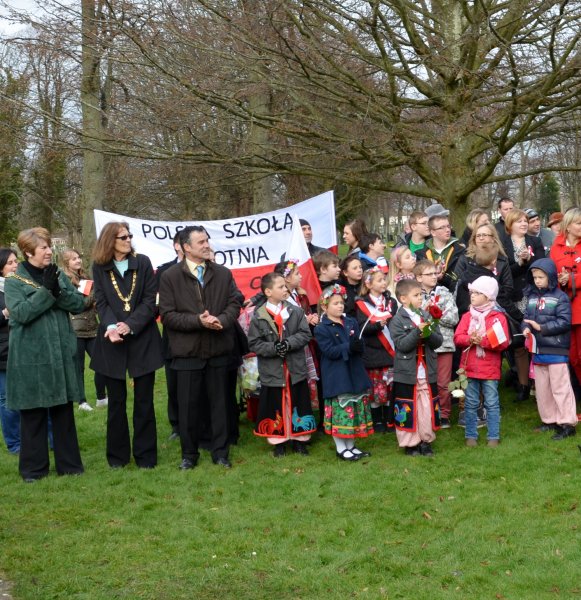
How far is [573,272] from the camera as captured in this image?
821 centimetres

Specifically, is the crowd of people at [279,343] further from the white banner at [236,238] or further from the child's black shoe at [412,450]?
the white banner at [236,238]

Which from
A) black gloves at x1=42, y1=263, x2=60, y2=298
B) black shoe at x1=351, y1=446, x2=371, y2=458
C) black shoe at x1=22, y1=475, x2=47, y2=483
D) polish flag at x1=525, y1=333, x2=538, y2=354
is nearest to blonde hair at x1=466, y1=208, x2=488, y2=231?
polish flag at x1=525, y1=333, x2=538, y2=354

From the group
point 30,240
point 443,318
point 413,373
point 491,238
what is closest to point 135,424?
point 30,240

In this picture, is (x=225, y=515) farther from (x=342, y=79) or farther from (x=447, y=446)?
(x=342, y=79)

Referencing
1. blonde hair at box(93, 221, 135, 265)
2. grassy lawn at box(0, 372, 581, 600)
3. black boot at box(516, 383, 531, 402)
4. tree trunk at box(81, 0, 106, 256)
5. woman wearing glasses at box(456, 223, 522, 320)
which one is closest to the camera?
grassy lawn at box(0, 372, 581, 600)

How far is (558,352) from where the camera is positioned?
793 centimetres

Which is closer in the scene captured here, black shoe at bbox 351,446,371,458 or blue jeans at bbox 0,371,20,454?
black shoe at bbox 351,446,371,458

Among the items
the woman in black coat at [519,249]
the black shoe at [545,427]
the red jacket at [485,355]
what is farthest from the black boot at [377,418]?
the woman in black coat at [519,249]

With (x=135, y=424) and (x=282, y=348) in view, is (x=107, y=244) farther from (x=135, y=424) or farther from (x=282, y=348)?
(x=282, y=348)

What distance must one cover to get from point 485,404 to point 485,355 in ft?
1.55

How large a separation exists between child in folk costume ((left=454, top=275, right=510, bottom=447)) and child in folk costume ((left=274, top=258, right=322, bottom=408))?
147cm

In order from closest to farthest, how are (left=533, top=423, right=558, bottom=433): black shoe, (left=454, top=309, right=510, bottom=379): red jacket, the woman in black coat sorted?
Result: (left=454, top=309, right=510, bottom=379): red jacket, (left=533, top=423, right=558, bottom=433): black shoe, the woman in black coat

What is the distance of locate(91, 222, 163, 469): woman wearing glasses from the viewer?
765cm

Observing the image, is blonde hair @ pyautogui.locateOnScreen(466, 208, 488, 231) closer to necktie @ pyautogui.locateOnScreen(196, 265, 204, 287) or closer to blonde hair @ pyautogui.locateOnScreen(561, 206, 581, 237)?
blonde hair @ pyautogui.locateOnScreen(561, 206, 581, 237)
